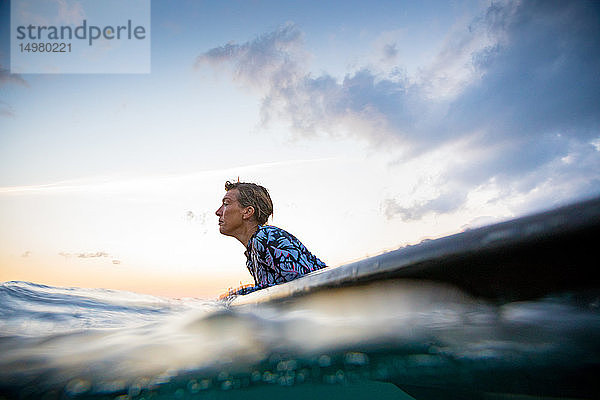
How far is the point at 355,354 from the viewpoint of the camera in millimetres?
723

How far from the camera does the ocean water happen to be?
61 cm

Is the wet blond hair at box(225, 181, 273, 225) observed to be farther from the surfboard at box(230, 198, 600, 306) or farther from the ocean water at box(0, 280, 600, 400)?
the surfboard at box(230, 198, 600, 306)

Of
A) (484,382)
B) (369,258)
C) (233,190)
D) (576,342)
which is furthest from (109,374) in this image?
(233,190)

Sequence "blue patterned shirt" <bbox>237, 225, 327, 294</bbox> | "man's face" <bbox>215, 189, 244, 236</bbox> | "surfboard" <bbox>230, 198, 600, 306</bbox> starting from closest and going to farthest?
"surfboard" <bbox>230, 198, 600, 306</bbox> < "blue patterned shirt" <bbox>237, 225, 327, 294</bbox> < "man's face" <bbox>215, 189, 244, 236</bbox>

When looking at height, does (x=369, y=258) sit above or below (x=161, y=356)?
above

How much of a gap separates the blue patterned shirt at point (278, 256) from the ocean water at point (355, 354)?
1.61 m

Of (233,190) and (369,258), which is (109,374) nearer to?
(369,258)

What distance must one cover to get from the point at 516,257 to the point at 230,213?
3.25 meters

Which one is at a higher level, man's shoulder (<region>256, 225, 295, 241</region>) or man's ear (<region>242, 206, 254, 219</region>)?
man's ear (<region>242, 206, 254, 219</region>)

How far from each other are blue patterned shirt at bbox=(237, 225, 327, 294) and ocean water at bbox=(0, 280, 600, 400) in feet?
5.30

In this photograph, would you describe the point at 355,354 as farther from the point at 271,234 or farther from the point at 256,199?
the point at 256,199

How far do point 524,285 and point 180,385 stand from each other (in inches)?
26.0

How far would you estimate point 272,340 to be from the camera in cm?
82

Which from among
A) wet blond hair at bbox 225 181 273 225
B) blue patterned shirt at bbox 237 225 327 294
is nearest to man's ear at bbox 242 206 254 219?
wet blond hair at bbox 225 181 273 225
